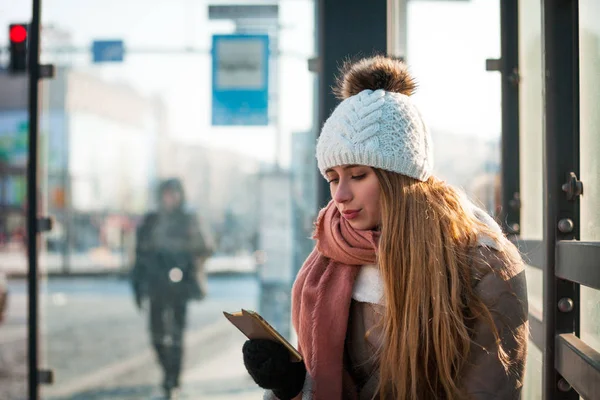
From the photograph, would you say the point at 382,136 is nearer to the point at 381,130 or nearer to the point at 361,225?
the point at 381,130

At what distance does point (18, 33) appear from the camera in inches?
174

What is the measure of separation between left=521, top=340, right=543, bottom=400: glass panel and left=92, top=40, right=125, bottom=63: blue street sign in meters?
4.33

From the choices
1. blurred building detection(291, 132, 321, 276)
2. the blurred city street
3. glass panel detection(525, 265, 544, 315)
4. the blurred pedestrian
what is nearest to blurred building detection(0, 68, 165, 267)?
the blurred pedestrian

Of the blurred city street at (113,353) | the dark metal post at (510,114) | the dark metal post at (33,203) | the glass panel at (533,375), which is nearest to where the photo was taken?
the glass panel at (533,375)

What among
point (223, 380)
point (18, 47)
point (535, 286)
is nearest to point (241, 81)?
point (18, 47)

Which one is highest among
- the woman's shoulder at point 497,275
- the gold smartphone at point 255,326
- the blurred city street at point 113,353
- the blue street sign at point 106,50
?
the blue street sign at point 106,50

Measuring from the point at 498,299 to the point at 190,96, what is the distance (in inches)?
208

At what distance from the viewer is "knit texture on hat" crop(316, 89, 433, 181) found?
200 cm

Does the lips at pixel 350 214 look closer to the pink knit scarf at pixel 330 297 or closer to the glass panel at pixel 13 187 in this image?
the pink knit scarf at pixel 330 297

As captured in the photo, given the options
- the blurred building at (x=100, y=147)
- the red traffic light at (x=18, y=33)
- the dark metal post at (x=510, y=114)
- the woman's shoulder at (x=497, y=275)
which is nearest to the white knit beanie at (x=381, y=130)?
the woman's shoulder at (x=497, y=275)

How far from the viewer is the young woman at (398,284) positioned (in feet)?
6.31

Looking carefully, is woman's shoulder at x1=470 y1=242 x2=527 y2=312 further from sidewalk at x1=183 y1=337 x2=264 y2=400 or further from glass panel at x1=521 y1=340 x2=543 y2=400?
sidewalk at x1=183 y1=337 x2=264 y2=400

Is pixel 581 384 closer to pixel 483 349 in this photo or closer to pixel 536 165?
pixel 483 349

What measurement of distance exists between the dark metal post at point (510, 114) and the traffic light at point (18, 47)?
2.76 meters
